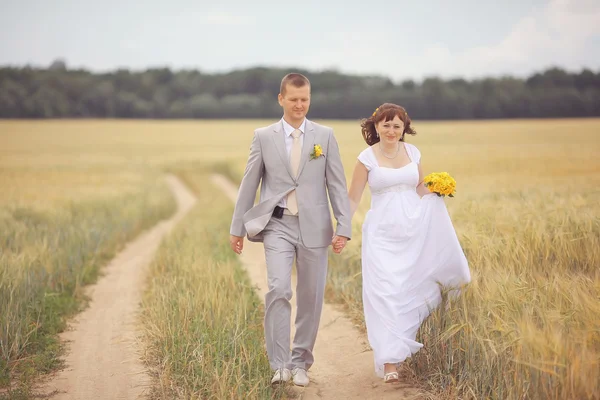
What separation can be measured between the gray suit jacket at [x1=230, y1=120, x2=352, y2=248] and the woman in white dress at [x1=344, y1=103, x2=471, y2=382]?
309mm

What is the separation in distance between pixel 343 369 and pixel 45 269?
14.2 feet

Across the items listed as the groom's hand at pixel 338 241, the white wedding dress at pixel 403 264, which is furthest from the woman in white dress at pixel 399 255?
the groom's hand at pixel 338 241

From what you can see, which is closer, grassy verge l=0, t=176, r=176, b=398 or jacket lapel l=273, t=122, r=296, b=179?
jacket lapel l=273, t=122, r=296, b=179

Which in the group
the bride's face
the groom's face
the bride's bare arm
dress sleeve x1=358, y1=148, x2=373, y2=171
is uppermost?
the groom's face

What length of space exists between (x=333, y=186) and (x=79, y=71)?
55849mm

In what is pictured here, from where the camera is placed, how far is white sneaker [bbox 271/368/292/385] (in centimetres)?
440

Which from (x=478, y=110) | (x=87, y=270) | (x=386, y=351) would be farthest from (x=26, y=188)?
(x=478, y=110)

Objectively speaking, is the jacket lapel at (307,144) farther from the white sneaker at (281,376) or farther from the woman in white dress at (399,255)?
the white sneaker at (281,376)

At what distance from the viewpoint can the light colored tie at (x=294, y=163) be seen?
4555mm

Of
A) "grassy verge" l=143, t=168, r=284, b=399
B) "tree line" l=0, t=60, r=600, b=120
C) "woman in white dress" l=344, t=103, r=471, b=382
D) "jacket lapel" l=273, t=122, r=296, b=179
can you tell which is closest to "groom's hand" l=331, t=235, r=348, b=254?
"woman in white dress" l=344, t=103, r=471, b=382

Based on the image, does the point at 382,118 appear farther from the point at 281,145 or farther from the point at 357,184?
the point at 281,145

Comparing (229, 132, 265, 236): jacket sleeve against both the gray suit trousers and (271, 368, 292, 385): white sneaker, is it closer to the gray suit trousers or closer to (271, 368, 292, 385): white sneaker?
the gray suit trousers

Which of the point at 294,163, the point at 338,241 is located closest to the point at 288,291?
the point at 338,241

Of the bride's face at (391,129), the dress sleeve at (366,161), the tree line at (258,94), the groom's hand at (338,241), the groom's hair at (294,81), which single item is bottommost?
the groom's hand at (338,241)
